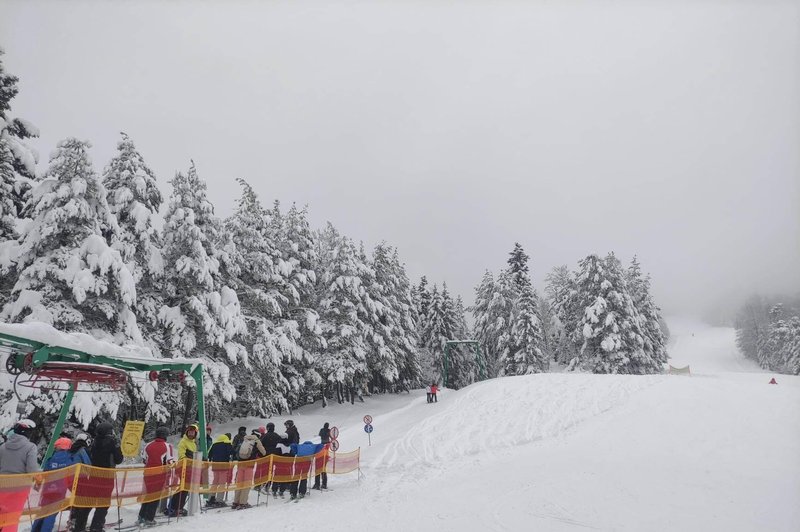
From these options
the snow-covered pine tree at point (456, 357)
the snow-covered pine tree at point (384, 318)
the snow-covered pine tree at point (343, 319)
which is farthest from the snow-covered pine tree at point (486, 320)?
the snow-covered pine tree at point (343, 319)

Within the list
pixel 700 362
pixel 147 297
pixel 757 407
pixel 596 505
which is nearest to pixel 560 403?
pixel 757 407

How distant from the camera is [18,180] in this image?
53.2 feet

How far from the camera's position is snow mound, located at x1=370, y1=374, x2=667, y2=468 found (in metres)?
18.2

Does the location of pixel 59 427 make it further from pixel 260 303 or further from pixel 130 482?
pixel 260 303

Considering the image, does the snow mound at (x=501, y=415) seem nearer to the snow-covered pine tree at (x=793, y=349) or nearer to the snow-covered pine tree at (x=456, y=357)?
the snow-covered pine tree at (x=456, y=357)

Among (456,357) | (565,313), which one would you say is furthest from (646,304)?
(456,357)

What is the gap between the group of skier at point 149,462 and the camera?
711 centimetres

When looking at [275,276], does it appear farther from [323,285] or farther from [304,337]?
[323,285]

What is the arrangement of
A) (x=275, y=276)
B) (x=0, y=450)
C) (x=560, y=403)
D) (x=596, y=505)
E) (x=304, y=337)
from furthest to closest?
(x=304, y=337)
(x=275, y=276)
(x=560, y=403)
(x=596, y=505)
(x=0, y=450)

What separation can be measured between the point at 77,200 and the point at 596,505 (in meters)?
18.5

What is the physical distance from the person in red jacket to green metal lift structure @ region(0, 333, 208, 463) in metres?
1.25

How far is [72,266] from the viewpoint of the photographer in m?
15.0

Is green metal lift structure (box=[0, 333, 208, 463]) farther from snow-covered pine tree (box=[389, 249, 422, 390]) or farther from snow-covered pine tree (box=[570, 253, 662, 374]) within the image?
snow-covered pine tree (box=[570, 253, 662, 374])

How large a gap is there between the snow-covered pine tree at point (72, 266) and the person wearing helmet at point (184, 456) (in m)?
5.43
